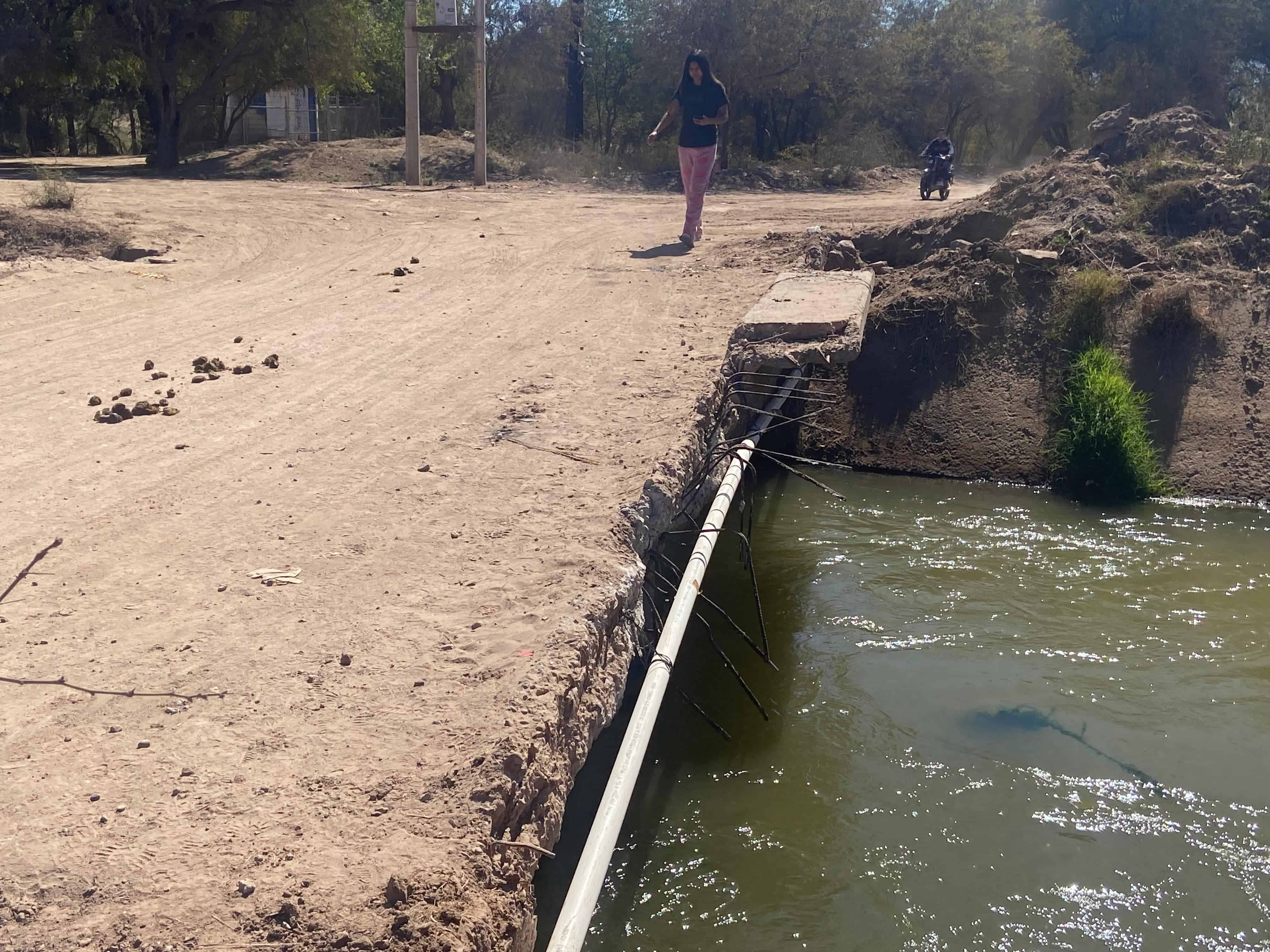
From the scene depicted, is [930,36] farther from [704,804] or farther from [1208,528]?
[704,804]

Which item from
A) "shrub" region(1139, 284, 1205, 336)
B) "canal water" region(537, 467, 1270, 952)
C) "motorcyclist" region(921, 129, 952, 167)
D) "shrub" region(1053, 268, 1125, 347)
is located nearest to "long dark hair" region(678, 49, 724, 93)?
"shrub" region(1053, 268, 1125, 347)

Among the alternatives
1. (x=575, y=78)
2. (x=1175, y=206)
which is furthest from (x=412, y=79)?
(x=575, y=78)

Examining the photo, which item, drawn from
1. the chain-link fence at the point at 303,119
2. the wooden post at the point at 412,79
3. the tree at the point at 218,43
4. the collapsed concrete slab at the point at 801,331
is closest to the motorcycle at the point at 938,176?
the wooden post at the point at 412,79

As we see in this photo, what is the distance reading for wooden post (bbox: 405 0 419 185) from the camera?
1684 centimetres

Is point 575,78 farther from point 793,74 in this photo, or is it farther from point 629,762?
point 629,762

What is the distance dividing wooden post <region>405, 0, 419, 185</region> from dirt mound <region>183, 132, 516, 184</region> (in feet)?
3.66

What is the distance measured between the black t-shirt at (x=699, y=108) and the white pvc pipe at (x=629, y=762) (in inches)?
232

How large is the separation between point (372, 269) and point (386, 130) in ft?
76.9

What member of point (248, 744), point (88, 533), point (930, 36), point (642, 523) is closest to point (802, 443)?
point (642, 523)

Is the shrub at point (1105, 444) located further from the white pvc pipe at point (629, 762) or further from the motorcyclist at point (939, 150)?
the motorcyclist at point (939, 150)

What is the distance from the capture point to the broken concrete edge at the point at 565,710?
2748 millimetres

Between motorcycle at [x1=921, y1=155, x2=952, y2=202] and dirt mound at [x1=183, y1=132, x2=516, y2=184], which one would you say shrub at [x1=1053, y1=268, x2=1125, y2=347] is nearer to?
motorcycle at [x1=921, y1=155, x2=952, y2=202]

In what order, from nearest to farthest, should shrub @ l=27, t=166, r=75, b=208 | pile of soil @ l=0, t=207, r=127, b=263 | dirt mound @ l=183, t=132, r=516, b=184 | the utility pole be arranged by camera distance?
pile of soil @ l=0, t=207, r=127, b=263 < shrub @ l=27, t=166, r=75, b=208 < dirt mound @ l=183, t=132, r=516, b=184 < the utility pole

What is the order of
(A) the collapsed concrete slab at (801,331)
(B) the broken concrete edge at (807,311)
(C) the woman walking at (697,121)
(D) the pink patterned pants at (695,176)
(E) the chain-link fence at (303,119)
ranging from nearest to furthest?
1. (A) the collapsed concrete slab at (801,331)
2. (B) the broken concrete edge at (807,311)
3. (C) the woman walking at (697,121)
4. (D) the pink patterned pants at (695,176)
5. (E) the chain-link fence at (303,119)
